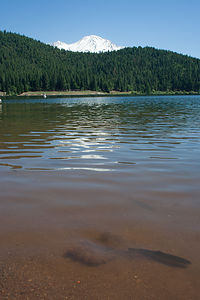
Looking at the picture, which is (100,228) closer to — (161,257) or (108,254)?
(108,254)

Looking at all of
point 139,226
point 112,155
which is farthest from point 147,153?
point 139,226

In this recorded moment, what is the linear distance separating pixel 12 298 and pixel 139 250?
1.73 metres

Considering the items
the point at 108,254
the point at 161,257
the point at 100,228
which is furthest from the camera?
the point at 100,228

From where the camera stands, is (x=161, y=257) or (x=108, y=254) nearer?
(x=161, y=257)

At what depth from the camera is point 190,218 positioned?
4469 millimetres

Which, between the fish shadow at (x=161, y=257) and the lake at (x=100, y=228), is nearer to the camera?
the lake at (x=100, y=228)

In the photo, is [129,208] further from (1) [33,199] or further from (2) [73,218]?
(1) [33,199]

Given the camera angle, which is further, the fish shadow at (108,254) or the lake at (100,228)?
the fish shadow at (108,254)

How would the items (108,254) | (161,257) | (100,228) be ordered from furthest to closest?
(100,228) → (108,254) → (161,257)

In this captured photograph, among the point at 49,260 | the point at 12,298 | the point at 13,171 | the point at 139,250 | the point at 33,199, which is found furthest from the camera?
the point at 13,171

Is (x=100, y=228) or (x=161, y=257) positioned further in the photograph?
(x=100, y=228)

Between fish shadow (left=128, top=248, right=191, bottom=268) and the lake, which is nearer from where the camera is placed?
the lake

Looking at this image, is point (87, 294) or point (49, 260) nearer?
point (87, 294)

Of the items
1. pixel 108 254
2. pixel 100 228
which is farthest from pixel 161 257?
pixel 100 228
